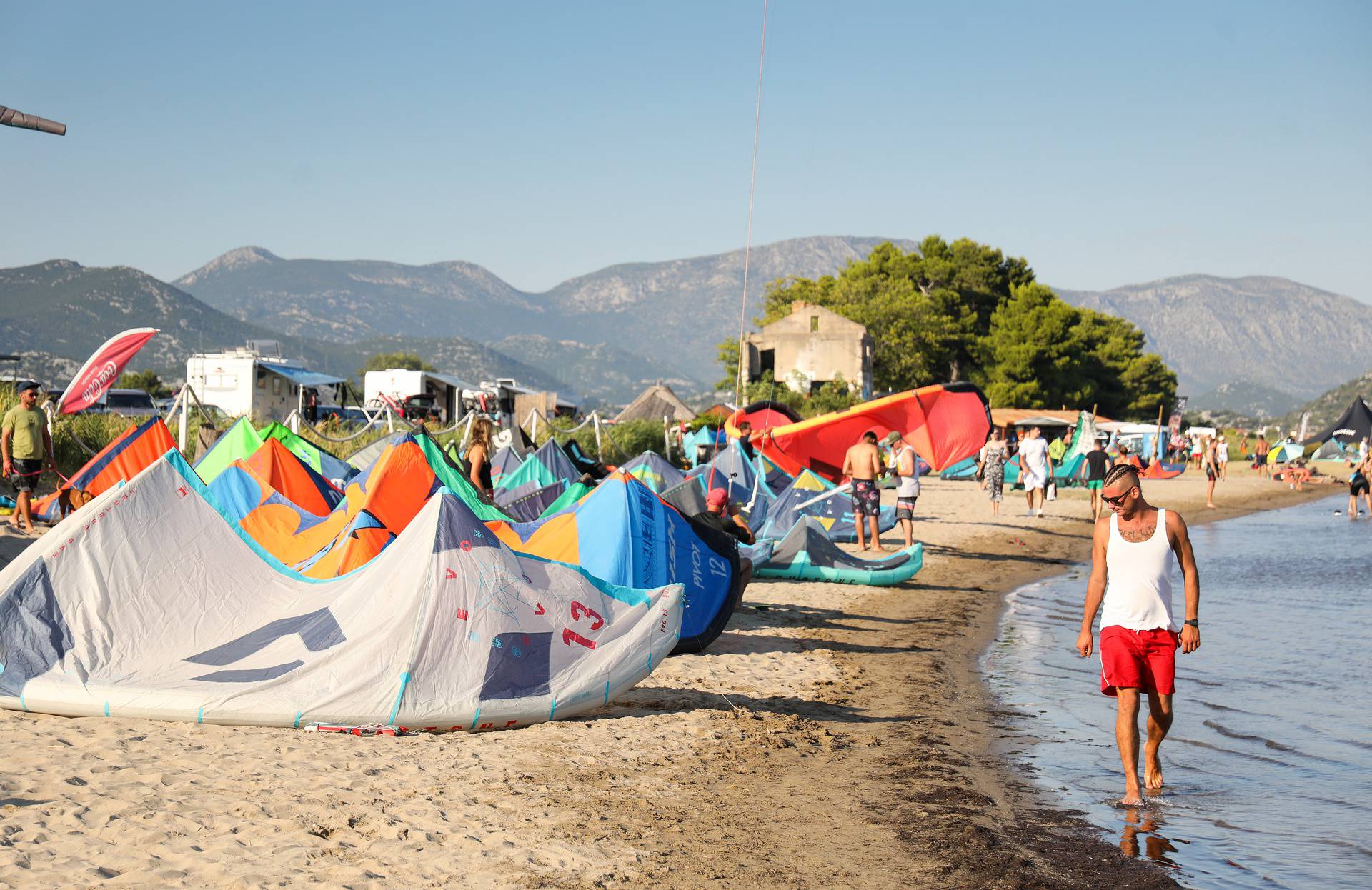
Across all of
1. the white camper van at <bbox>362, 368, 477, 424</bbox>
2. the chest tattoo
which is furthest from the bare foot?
the white camper van at <bbox>362, 368, 477, 424</bbox>

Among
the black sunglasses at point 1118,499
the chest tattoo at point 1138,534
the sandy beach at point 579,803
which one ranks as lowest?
the sandy beach at point 579,803

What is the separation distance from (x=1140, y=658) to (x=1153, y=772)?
0.95 meters

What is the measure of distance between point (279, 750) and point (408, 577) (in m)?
1.14

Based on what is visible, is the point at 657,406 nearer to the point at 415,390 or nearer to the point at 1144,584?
the point at 415,390

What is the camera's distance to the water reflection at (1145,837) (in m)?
5.38

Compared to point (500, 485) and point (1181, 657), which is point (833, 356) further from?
point (1181, 657)

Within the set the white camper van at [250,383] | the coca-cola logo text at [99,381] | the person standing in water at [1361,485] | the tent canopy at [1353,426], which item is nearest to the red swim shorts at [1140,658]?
the coca-cola logo text at [99,381]

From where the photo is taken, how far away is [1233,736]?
7906mm

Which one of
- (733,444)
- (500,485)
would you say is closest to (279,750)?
(500,485)

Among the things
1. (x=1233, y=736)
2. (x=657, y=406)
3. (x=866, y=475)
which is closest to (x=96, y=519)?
(x=1233, y=736)

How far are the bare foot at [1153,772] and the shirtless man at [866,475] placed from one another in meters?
8.07

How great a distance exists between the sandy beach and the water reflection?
0.15 metres

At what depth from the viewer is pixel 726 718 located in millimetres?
7289

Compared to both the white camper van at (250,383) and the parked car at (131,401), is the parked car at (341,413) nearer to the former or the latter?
the white camper van at (250,383)
